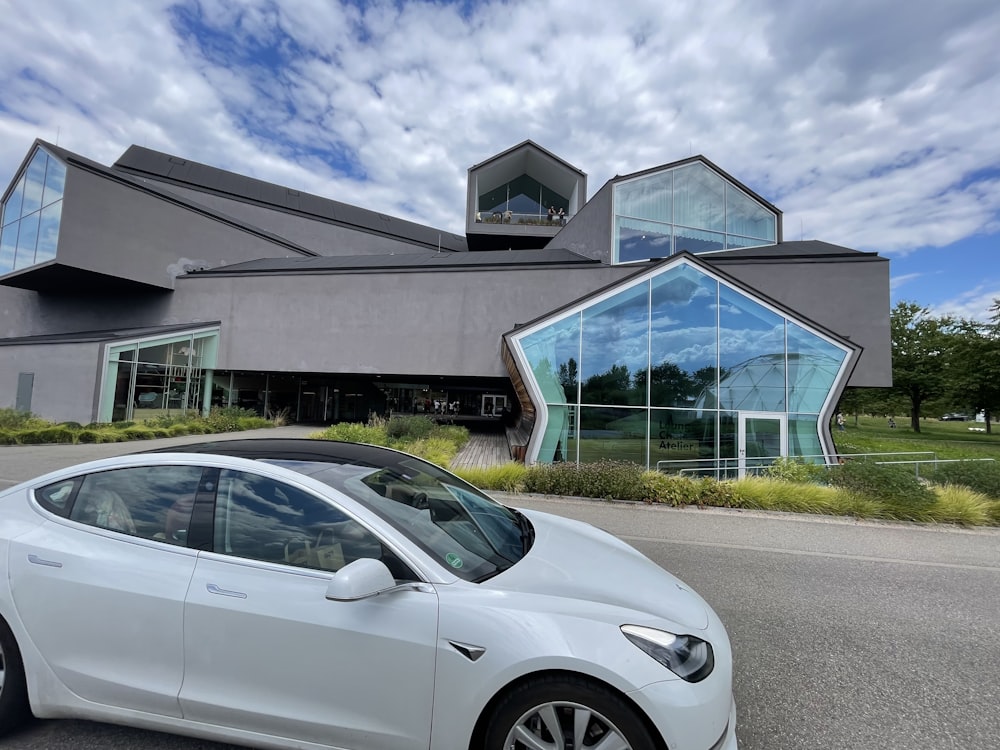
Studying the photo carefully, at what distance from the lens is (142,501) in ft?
8.02

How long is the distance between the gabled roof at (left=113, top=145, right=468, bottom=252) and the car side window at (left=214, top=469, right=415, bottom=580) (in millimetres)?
39132

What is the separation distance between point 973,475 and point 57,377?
30.2m

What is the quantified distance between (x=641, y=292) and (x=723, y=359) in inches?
120

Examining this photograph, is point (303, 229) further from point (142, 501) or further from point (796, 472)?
point (142, 501)

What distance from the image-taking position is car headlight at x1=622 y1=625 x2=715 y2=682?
1.93 metres

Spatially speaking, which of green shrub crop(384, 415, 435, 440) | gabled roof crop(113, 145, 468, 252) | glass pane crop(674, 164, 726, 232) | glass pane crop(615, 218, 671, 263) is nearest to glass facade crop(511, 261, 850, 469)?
green shrub crop(384, 415, 435, 440)

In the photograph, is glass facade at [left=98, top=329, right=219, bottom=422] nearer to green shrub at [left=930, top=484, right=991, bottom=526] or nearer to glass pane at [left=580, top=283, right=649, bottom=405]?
glass pane at [left=580, top=283, right=649, bottom=405]

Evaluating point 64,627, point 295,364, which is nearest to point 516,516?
point 64,627

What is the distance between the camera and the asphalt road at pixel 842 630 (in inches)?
100

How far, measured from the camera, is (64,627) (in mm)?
2234

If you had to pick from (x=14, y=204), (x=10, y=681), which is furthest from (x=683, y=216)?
(x=14, y=204)

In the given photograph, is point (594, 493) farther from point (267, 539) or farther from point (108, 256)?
point (108, 256)

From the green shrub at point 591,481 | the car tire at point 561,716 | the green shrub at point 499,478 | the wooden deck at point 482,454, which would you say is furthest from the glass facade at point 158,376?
the car tire at point 561,716

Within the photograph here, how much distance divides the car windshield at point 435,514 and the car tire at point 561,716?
511mm
